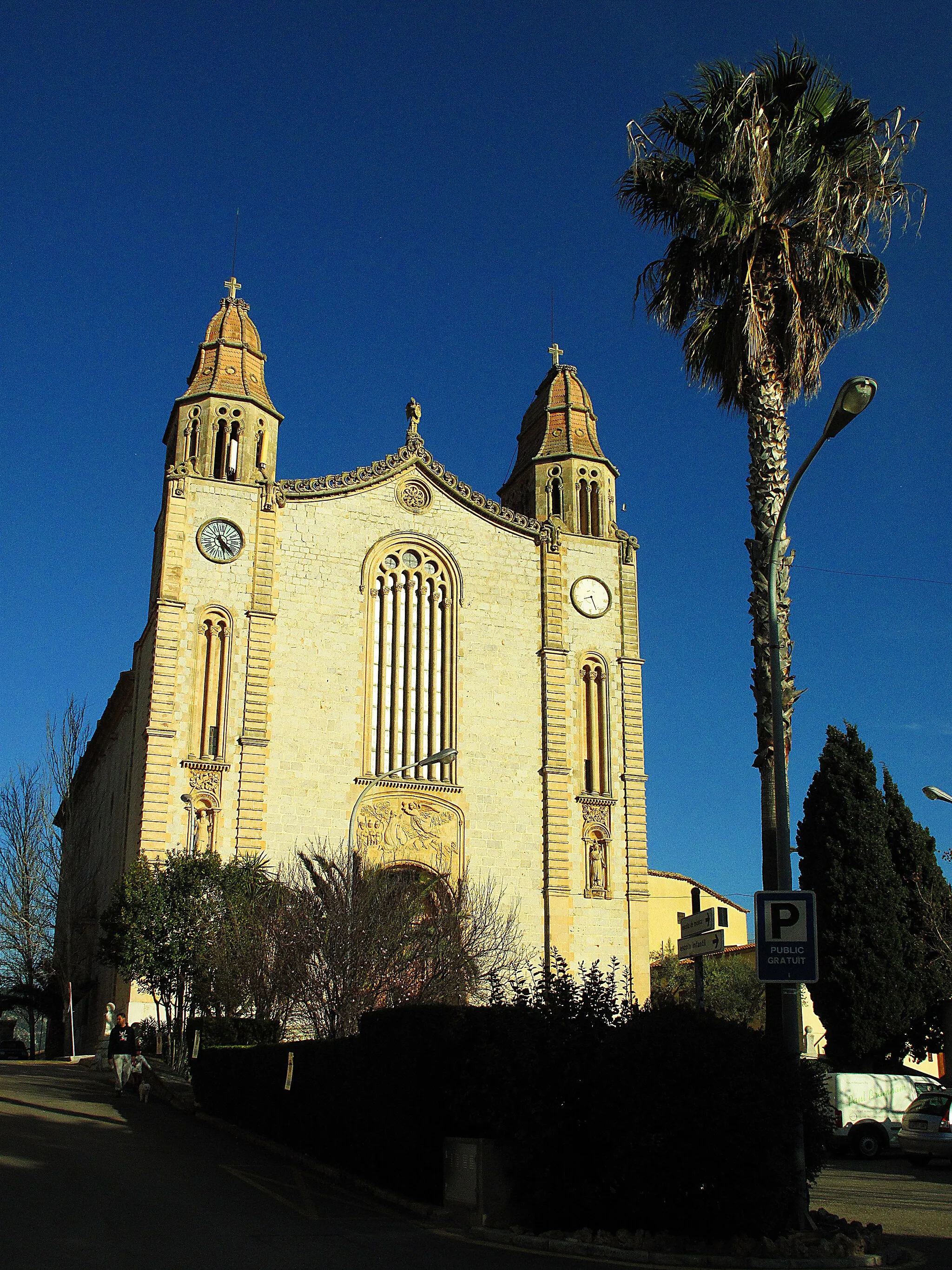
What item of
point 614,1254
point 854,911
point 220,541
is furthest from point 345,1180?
point 220,541

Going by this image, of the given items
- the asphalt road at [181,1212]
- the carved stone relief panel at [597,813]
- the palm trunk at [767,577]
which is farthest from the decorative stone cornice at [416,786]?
the palm trunk at [767,577]

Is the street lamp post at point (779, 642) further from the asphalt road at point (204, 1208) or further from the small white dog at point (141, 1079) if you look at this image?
the small white dog at point (141, 1079)

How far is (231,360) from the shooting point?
38625mm

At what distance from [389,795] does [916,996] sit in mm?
15081

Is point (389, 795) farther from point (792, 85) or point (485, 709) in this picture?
point (792, 85)

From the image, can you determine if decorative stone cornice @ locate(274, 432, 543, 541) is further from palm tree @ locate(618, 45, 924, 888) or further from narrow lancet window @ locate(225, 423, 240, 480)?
palm tree @ locate(618, 45, 924, 888)

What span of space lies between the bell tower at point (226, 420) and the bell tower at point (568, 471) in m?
9.05

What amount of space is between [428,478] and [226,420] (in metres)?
6.64

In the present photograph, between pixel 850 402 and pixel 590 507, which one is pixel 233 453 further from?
pixel 850 402

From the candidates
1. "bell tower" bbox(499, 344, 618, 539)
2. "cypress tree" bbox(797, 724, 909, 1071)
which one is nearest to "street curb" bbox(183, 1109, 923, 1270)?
"cypress tree" bbox(797, 724, 909, 1071)

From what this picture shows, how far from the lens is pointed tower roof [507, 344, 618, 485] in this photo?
136 feet

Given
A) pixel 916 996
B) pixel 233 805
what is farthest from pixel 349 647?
pixel 916 996

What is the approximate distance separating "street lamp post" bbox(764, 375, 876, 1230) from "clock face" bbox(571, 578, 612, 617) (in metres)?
26.0

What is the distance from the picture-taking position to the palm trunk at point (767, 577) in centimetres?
1437
